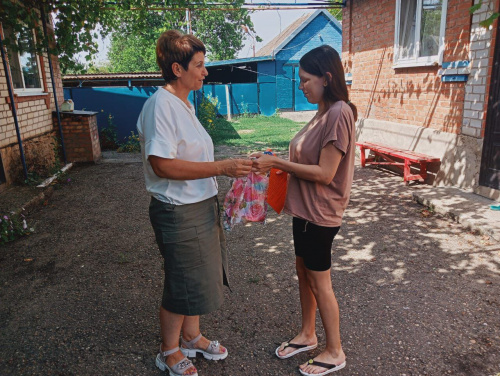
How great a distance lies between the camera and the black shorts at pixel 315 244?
2193 mm

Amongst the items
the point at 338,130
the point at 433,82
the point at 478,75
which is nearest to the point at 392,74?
the point at 433,82

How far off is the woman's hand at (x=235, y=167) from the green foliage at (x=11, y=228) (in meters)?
3.80

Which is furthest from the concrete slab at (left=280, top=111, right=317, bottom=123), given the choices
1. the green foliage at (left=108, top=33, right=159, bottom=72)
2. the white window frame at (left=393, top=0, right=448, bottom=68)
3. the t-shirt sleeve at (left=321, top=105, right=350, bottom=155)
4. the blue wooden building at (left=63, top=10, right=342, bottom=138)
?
the green foliage at (left=108, top=33, right=159, bottom=72)

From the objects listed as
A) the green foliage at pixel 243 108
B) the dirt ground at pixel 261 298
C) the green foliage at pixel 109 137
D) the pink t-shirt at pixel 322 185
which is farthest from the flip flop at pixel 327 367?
the green foliage at pixel 243 108

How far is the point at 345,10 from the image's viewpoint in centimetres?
988

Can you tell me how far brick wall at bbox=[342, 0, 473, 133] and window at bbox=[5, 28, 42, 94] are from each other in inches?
272

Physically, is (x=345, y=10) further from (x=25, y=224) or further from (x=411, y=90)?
(x=25, y=224)

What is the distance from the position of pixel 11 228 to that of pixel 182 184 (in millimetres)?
3768

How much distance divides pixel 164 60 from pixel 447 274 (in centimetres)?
319

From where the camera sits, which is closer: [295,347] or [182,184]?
[182,184]

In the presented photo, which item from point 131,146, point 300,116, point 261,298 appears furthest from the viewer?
point 300,116

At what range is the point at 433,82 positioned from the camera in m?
6.63

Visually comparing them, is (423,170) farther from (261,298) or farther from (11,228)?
(11,228)

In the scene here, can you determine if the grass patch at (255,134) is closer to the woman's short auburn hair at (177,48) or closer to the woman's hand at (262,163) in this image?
the woman's hand at (262,163)
